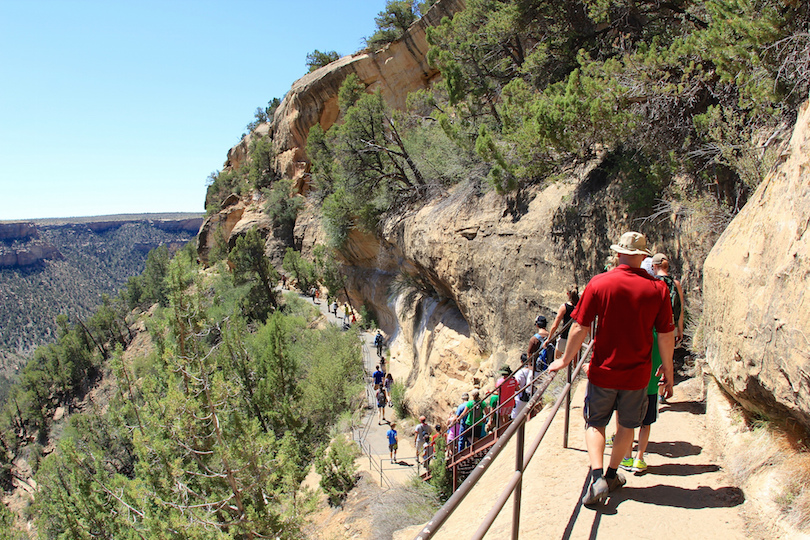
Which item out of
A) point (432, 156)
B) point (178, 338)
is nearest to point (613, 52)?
point (432, 156)

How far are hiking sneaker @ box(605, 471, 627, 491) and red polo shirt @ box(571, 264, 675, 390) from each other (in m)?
0.69

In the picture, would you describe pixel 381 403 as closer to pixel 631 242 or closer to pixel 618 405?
pixel 618 405

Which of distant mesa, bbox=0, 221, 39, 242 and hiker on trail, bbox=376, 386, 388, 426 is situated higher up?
distant mesa, bbox=0, 221, 39, 242

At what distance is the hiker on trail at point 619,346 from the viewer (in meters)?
3.11

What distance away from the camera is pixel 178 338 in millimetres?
14055

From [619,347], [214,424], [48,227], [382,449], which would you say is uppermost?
[48,227]

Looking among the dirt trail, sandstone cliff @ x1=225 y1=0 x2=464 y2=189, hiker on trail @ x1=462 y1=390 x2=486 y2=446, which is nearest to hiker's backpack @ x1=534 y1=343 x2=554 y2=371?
hiker on trail @ x1=462 y1=390 x2=486 y2=446

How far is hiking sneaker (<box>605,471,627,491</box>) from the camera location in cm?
332

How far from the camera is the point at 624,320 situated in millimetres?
3104

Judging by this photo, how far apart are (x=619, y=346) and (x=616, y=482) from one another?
1037mm

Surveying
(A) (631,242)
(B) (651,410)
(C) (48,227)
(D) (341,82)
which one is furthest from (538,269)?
(C) (48,227)

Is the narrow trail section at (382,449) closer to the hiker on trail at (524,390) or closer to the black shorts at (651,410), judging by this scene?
the hiker on trail at (524,390)

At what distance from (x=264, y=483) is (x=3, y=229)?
180161 mm

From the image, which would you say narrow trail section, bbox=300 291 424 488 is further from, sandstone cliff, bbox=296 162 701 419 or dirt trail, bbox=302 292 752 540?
dirt trail, bbox=302 292 752 540
